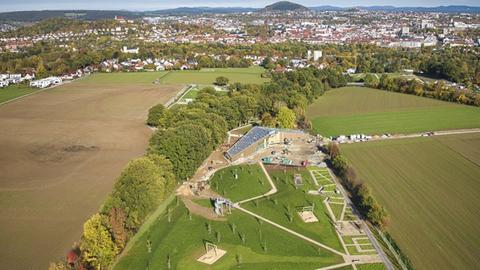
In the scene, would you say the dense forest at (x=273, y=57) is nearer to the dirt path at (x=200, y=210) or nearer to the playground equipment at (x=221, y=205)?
the playground equipment at (x=221, y=205)

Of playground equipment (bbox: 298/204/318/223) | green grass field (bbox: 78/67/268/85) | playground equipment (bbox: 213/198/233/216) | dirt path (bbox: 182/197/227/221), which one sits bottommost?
dirt path (bbox: 182/197/227/221)

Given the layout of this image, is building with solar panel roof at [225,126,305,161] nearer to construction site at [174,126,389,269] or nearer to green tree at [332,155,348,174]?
construction site at [174,126,389,269]

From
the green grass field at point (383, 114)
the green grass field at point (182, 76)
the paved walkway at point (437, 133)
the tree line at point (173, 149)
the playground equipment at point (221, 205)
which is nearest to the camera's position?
the tree line at point (173, 149)

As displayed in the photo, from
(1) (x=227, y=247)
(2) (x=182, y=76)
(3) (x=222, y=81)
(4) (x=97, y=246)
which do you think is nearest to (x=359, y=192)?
(1) (x=227, y=247)

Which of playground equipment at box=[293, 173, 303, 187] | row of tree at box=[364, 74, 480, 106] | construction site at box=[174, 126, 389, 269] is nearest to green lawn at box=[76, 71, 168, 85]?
row of tree at box=[364, 74, 480, 106]

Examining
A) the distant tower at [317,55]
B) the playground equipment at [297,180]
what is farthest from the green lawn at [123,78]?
the playground equipment at [297,180]

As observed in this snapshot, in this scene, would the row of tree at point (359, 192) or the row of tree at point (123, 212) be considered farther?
the row of tree at point (359, 192)

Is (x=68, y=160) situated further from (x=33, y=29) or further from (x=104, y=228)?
(x=33, y=29)
